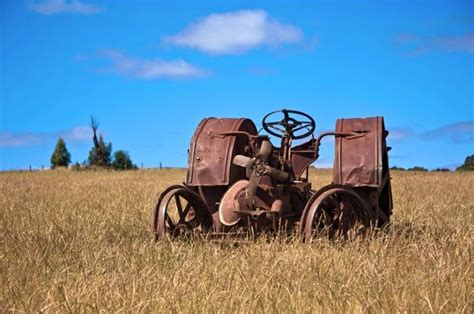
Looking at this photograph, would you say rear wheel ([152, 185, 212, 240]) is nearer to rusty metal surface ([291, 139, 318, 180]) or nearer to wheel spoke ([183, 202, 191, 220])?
wheel spoke ([183, 202, 191, 220])

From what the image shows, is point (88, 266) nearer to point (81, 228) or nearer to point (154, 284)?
point (154, 284)

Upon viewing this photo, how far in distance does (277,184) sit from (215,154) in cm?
96

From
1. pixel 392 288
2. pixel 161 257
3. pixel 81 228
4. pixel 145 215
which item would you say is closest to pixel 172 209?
pixel 145 215

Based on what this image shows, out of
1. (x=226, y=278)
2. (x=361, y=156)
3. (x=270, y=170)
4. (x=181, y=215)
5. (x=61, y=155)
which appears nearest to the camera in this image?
(x=226, y=278)

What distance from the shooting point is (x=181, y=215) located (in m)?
7.59

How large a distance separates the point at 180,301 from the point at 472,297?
197 cm

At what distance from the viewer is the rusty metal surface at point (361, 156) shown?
7.27 meters

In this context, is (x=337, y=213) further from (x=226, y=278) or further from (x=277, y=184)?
(x=226, y=278)

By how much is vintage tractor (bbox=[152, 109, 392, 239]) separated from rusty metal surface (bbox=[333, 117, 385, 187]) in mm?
11

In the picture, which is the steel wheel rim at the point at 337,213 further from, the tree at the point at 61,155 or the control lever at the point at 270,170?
the tree at the point at 61,155

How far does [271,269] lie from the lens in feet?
15.9

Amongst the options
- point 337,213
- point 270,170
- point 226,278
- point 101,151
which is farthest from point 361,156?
point 101,151

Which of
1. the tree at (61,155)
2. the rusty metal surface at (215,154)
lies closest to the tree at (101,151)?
the tree at (61,155)

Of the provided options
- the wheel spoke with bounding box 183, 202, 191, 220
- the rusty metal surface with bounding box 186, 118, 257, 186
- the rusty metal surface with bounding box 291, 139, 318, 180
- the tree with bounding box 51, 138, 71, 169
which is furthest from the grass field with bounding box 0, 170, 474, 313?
the tree with bounding box 51, 138, 71, 169
